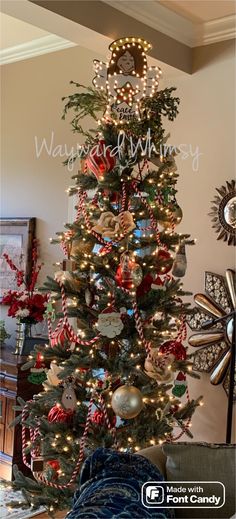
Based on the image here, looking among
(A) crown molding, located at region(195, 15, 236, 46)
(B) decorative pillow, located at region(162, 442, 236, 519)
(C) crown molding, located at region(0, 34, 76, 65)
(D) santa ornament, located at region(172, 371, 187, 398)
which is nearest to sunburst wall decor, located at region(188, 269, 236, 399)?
(D) santa ornament, located at region(172, 371, 187, 398)

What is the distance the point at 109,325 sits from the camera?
242 cm

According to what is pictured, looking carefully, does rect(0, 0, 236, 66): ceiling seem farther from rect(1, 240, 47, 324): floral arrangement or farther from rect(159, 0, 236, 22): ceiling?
rect(1, 240, 47, 324): floral arrangement

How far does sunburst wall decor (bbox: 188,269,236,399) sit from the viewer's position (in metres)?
3.41

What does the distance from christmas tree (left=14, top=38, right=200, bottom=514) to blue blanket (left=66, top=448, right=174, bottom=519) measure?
0.77 m

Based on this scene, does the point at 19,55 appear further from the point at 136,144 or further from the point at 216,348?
the point at 216,348

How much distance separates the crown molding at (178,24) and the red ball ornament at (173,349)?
6.28 feet

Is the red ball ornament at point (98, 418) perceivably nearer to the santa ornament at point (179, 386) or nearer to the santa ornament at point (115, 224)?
the santa ornament at point (179, 386)

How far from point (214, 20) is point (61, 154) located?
150cm

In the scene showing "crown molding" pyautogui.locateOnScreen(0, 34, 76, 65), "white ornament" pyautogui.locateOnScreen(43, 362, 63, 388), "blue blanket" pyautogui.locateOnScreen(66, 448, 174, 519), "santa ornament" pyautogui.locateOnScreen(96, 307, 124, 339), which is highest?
"crown molding" pyautogui.locateOnScreen(0, 34, 76, 65)

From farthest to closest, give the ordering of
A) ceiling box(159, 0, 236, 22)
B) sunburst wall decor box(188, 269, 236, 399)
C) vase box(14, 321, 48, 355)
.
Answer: vase box(14, 321, 48, 355) < sunburst wall decor box(188, 269, 236, 399) < ceiling box(159, 0, 236, 22)

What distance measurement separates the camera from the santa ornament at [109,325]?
2.42 m

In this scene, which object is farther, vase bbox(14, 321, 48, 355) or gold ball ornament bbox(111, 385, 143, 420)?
vase bbox(14, 321, 48, 355)

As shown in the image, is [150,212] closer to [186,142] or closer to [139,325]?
[139,325]

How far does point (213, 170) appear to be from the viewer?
3.57 meters
